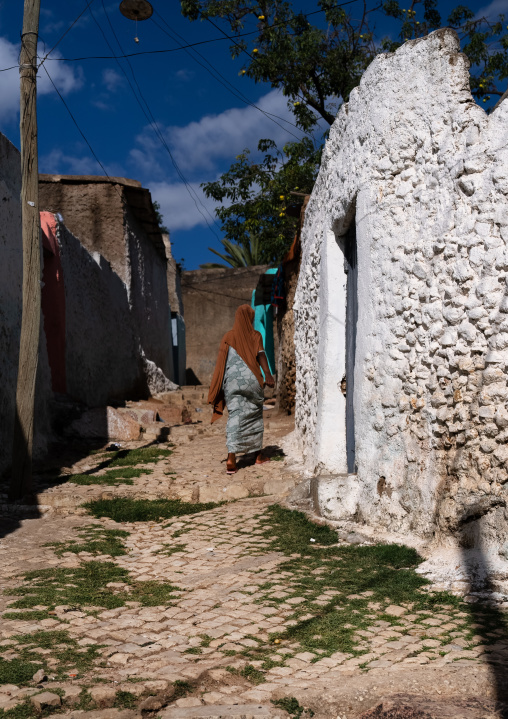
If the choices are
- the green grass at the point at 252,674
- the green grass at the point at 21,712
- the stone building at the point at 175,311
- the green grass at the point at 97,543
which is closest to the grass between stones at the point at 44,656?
the green grass at the point at 21,712

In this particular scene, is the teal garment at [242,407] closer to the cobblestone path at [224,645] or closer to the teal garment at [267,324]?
the cobblestone path at [224,645]

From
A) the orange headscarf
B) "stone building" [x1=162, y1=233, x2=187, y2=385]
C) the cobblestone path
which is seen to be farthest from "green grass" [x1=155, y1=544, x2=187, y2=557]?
"stone building" [x1=162, y1=233, x2=187, y2=385]

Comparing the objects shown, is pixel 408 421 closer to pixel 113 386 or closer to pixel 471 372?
pixel 471 372

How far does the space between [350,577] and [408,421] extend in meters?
1.08

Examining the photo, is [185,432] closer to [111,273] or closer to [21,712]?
[111,273]

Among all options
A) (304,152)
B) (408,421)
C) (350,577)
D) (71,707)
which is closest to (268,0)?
(304,152)

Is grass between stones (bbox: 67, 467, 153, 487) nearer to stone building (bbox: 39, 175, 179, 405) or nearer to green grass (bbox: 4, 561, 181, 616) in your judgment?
green grass (bbox: 4, 561, 181, 616)

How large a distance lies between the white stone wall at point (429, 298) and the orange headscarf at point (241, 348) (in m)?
2.17

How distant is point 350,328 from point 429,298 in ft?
4.96

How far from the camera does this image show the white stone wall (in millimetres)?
3631

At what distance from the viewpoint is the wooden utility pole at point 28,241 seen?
5934 mm

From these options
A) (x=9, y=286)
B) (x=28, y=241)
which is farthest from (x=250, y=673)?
(x=9, y=286)

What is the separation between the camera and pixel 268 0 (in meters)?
13.5

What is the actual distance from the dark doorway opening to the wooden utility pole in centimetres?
282
